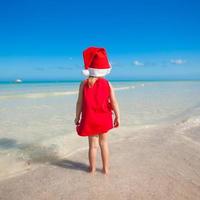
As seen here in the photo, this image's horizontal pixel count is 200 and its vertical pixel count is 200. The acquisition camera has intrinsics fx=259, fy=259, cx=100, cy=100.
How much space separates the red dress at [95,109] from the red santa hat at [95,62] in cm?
11

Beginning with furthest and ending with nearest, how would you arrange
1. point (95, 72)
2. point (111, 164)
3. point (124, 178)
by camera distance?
point (111, 164)
point (95, 72)
point (124, 178)

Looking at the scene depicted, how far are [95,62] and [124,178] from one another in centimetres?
137

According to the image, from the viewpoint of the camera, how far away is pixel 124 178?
2.94m

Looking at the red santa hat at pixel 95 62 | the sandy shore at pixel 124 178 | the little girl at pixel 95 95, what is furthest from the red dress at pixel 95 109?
the sandy shore at pixel 124 178

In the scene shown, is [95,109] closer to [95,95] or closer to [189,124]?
[95,95]

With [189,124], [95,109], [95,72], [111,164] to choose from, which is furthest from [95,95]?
[189,124]

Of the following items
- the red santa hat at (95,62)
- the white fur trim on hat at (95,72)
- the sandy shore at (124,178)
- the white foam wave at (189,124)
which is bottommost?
the white foam wave at (189,124)

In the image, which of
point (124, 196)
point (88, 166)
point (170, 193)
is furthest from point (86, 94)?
point (170, 193)

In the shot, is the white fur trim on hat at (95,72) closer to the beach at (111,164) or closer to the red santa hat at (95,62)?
the red santa hat at (95,62)

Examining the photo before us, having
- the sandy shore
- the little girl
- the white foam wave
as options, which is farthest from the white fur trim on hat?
the white foam wave

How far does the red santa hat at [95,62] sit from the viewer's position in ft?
9.94

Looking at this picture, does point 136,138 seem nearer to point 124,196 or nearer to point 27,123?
point 124,196

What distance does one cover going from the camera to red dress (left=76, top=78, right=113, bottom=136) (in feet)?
10.0

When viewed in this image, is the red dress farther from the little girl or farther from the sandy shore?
the sandy shore
